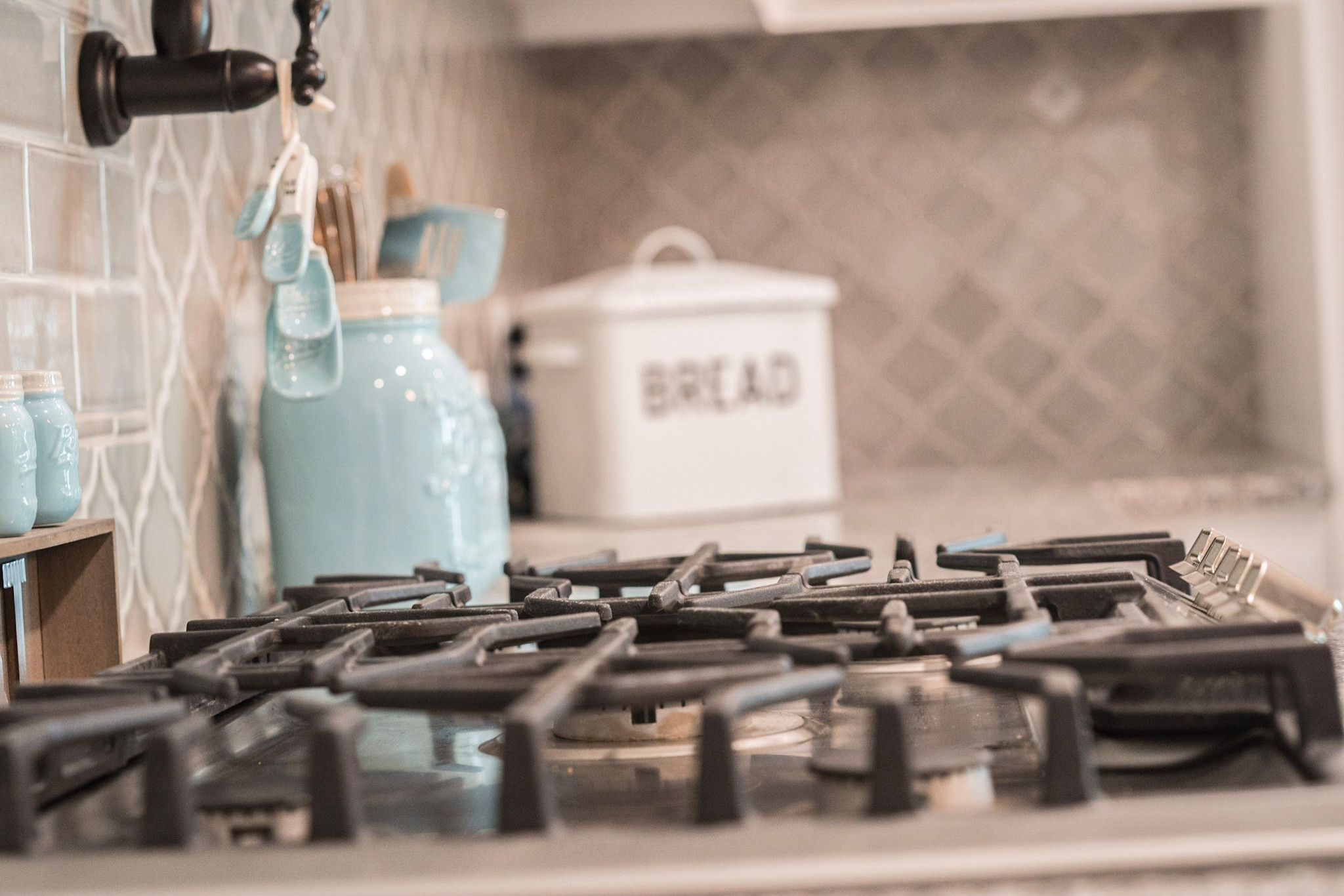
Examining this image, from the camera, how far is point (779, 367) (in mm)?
1532

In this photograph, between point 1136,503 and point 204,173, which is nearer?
point 204,173

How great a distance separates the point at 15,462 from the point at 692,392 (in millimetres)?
982

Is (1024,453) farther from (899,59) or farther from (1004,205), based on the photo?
(899,59)

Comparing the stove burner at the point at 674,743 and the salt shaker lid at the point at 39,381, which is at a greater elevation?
the salt shaker lid at the point at 39,381

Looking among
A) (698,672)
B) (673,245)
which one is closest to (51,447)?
(698,672)

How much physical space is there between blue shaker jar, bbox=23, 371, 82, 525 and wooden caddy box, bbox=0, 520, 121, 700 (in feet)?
0.04

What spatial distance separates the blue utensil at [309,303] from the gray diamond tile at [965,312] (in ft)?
4.89

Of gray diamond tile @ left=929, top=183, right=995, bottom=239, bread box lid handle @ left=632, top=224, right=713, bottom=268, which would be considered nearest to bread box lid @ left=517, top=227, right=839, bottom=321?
bread box lid handle @ left=632, top=224, right=713, bottom=268

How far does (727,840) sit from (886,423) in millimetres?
1838

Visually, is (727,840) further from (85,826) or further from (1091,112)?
(1091,112)

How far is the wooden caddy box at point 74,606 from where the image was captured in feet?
2.08

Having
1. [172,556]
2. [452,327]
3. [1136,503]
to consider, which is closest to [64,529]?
[172,556]

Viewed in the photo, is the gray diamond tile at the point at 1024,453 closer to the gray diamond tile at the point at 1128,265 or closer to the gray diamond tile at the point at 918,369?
the gray diamond tile at the point at 918,369

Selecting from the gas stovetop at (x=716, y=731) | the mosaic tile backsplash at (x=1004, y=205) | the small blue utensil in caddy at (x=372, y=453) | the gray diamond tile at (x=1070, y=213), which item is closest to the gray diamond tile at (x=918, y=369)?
the mosaic tile backsplash at (x=1004, y=205)
